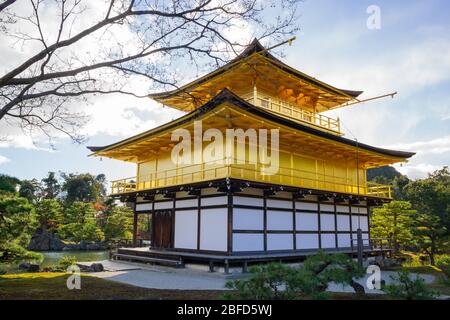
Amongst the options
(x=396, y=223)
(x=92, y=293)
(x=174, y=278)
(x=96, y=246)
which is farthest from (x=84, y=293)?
(x=96, y=246)

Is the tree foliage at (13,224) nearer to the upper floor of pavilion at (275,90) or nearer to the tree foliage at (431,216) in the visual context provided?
the upper floor of pavilion at (275,90)

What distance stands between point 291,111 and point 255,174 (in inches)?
249

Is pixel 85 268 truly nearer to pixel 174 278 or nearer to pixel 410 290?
pixel 174 278

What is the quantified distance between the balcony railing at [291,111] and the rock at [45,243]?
2914cm

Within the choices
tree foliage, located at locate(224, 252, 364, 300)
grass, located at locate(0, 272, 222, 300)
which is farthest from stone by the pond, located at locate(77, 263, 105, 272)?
tree foliage, located at locate(224, 252, 364, 300)

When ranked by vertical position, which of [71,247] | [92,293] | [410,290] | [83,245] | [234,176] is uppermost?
[234,176]

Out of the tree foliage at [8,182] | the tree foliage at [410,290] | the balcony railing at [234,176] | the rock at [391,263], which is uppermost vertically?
the balcony railing at [234,176]

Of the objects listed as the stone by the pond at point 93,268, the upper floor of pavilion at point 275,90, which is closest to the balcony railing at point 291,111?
the upper floor of pavilion at point 275,90

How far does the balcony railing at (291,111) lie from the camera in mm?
18237

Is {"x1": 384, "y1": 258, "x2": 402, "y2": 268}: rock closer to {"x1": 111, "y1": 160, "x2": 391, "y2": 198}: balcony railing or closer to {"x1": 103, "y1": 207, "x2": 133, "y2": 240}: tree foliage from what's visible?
{"x1": 111, "y1": 160, "x2": 391, "y2": 198}: balcony railing

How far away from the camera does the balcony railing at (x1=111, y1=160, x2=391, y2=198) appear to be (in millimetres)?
14750

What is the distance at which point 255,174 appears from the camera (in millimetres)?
15125

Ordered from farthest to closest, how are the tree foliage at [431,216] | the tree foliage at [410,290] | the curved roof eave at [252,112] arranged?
the tree foliage at [431,216], the curved roof eave at [252,112], the tree foliage at [410,290]

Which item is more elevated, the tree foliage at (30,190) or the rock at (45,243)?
the tree foliage at (30,190)
